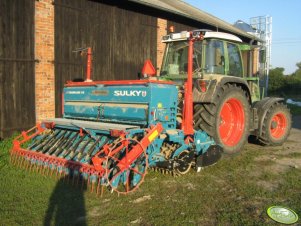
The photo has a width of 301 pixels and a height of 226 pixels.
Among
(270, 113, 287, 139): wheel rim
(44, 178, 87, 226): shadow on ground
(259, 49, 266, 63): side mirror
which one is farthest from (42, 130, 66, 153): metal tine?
(270, 113, 287, 139): wheel rim

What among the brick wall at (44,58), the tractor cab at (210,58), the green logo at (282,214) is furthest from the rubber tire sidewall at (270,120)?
the brick wall at (44,58)

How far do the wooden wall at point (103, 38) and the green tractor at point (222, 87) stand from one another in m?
3.22

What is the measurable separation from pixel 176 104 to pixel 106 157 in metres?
1.54

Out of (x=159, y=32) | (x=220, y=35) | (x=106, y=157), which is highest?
(x=159, y=32)

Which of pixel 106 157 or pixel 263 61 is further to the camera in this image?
pixel 263 61

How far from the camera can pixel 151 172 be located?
557cm

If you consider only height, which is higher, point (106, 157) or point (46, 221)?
point (106, 157)

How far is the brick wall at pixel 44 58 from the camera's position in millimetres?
8305

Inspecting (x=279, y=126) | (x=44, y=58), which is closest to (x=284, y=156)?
(x=279, y=126)

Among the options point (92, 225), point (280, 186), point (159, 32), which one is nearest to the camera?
point (92, 225)

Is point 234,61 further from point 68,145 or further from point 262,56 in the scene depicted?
point 68,145

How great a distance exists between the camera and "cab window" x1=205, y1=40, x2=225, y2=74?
20.7ft

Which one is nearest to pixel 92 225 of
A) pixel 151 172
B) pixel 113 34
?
pixel 151 172

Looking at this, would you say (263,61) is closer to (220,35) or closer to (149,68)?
(220,35)
